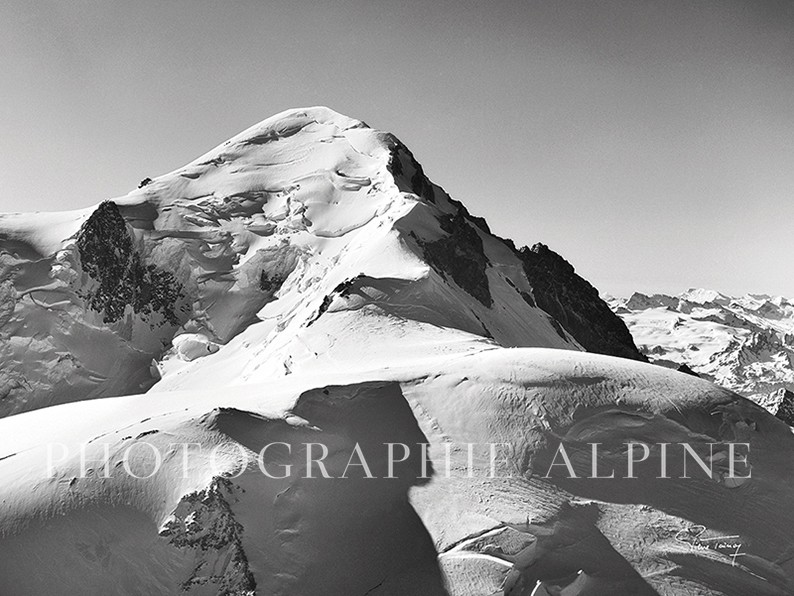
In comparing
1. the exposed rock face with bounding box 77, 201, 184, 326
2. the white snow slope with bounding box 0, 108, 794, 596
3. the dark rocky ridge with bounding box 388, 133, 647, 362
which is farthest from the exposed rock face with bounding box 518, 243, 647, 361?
the white snow slope with bounding box 0, 108, 794, 596

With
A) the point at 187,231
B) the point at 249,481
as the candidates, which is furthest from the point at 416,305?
the point at 187,231

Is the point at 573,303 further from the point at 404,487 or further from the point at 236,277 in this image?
the point at 404,487

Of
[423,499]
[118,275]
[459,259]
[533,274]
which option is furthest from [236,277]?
[423,499]

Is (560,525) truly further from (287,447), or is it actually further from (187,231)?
(187,231)

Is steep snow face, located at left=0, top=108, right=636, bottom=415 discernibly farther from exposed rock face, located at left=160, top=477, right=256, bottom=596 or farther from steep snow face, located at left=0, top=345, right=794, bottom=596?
exposed rock face, located at left=160, top=477, right=256, bottom=596
